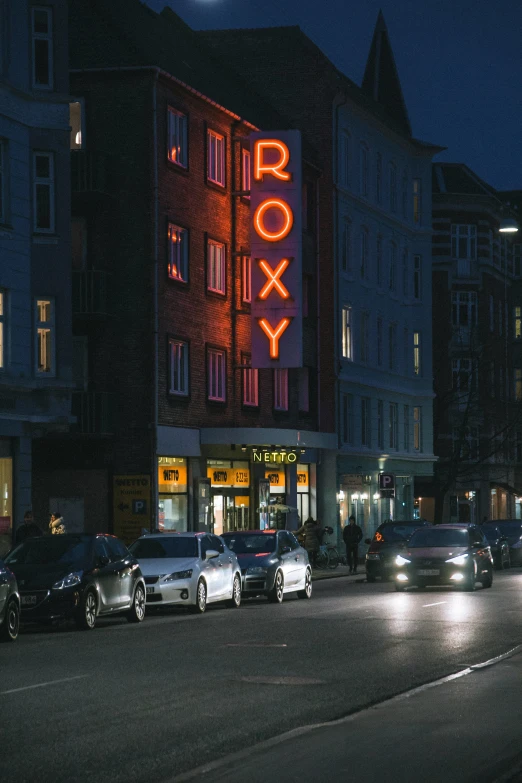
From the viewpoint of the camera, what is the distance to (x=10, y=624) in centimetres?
2073

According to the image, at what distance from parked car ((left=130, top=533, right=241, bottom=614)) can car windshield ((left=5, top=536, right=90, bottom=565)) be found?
119 inches

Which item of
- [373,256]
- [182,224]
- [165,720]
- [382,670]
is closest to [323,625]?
[382,670]

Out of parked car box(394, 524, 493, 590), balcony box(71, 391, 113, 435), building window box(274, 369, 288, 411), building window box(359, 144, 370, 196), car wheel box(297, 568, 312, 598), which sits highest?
building window box(359, 144, 370, 196)

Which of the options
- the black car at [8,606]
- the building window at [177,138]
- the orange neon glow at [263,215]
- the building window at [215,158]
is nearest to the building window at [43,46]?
the building window at [177,138]

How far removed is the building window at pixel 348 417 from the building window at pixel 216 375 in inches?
487

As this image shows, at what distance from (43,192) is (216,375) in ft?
41.0

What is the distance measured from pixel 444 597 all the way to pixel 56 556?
10.2 meters

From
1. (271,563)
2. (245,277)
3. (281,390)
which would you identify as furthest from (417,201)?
(271,563)

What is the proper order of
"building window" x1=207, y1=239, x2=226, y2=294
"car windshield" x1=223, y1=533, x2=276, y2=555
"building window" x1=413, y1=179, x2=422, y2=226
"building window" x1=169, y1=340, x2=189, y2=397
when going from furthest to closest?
"building window" x1=413, y1=179, x2=422, y2=226 → "building window" x1=207, y1=239, x2=226, y2=294 → "building window" x1=169, y1=340, x2=189, y2=397 → "car windshield" x1=223, y1=533, x2=276, y2=555

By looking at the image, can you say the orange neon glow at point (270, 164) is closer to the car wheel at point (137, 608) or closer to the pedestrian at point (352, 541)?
the pedestrian at point (352, 541)

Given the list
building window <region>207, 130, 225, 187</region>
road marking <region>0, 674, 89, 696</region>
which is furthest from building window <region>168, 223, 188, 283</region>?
road marking <region>0, 674, 89, 696</region>

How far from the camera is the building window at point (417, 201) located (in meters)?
69.7

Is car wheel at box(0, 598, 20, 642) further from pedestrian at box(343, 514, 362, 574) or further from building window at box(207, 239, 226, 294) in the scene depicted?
pedestrian at box(343, 514, 362, 574)

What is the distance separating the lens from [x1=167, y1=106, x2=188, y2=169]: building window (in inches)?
1715
